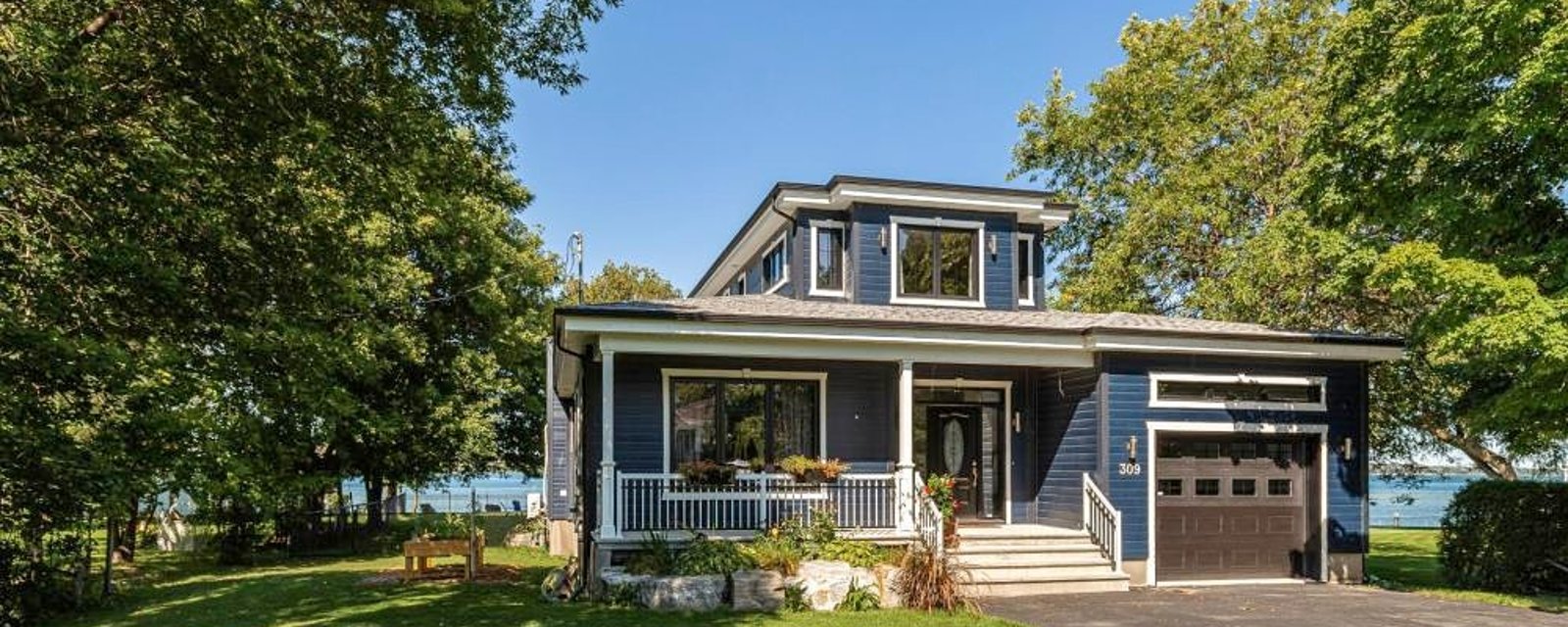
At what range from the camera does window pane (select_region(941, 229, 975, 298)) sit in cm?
1723

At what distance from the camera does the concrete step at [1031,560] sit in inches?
504

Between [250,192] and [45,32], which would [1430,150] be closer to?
[250,192]

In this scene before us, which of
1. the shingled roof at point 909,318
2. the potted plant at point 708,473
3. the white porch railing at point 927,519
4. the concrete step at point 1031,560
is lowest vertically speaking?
the concrete step at point 1031,560

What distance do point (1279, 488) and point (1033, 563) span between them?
4204mm

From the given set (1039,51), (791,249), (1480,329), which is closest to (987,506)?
(791,249)

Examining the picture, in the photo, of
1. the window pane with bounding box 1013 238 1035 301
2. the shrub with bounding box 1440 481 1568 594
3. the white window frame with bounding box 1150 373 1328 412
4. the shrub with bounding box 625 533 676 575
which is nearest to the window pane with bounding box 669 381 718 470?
the shrub with bounding box 625 533 676 575

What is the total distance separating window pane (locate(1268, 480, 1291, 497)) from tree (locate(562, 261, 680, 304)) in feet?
91.7

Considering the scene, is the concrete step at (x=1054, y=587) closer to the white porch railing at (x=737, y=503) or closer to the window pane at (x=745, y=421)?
the white porch railing at (x=737, y=503)

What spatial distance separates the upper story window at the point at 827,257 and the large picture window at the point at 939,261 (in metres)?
1.02

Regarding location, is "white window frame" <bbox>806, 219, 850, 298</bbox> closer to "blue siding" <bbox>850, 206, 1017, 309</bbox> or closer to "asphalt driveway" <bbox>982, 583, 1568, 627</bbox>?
"blue siding" <bbox>850, 206, 1017, 309</bbox>

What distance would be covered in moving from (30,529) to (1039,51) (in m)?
23.0

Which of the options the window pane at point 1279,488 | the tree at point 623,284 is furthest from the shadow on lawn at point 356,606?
the tree at point 623,284

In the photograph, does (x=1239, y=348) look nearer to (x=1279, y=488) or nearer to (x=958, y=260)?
(x=1279, y=488)

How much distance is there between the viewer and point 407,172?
30.5 ft
